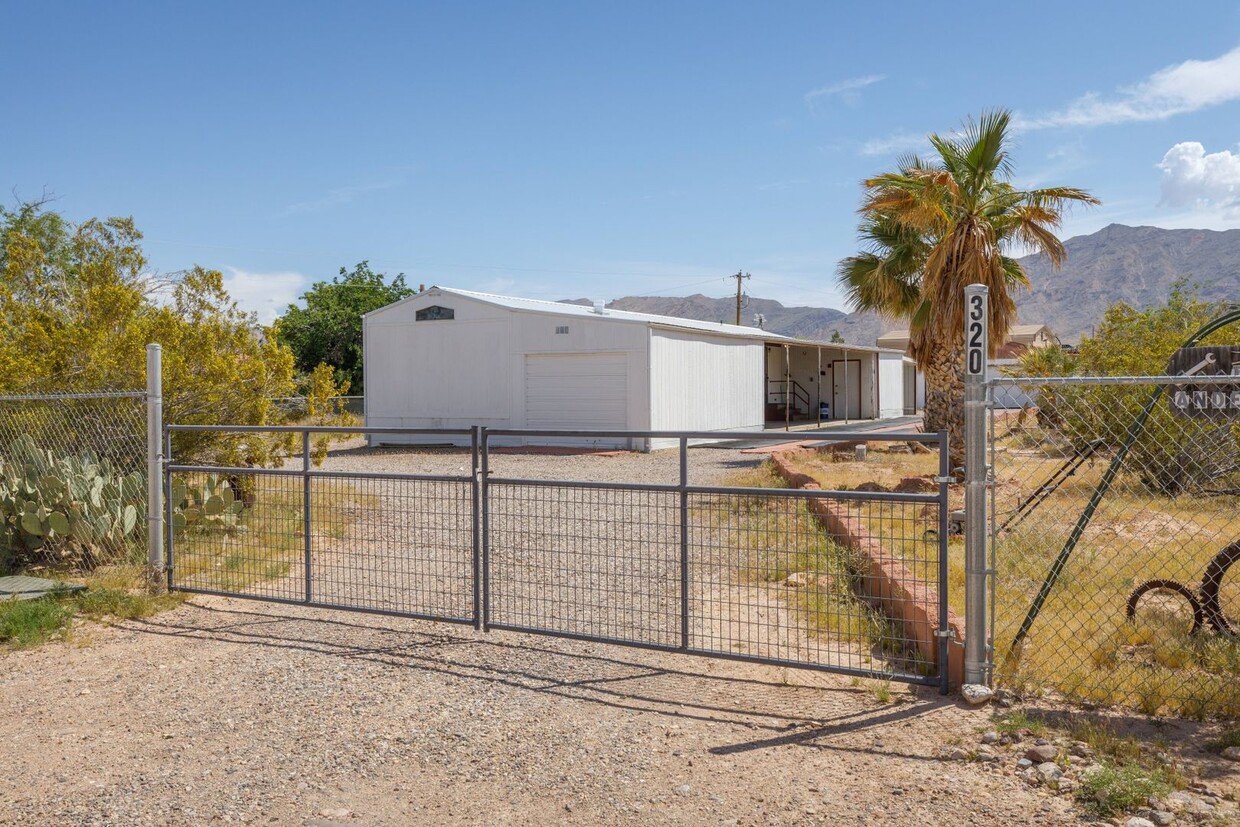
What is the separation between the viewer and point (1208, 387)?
20.5 ft

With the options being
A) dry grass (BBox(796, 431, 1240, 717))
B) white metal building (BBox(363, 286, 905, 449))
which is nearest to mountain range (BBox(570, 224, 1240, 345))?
white metal building (BBox(363, 286, 905, 449))

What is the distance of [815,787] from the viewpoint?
4.17 meters

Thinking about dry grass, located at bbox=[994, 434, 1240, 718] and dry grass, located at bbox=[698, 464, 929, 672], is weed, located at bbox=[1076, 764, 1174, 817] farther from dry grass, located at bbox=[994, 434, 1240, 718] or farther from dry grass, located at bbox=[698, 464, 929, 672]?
dry grass, located at bbox=[698, 464, 929, 672]

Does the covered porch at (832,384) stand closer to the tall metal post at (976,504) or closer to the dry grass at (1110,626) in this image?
the dry grass at (1110,626)

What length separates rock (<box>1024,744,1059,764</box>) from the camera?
4.32 meters

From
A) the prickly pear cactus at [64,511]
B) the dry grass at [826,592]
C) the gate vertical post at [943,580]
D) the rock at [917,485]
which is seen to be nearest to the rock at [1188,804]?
the gate vertical post at [943,580]

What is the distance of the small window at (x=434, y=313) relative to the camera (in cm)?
2572

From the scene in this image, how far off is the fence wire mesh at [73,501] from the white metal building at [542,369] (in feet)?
46.3

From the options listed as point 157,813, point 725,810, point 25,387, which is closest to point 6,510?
point 25,387

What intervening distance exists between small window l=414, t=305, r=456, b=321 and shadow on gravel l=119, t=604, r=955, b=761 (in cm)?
1879

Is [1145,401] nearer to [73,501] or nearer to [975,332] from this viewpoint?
[975,332]

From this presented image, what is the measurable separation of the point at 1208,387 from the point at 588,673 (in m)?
4.37

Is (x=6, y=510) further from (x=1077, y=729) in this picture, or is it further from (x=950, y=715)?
(x=1077, y=729)

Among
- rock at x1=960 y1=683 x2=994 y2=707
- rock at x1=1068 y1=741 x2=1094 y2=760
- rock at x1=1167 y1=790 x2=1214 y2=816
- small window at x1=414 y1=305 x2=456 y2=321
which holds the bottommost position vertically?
rock at x1=1167 y1=790 x2=1214 y2=816
